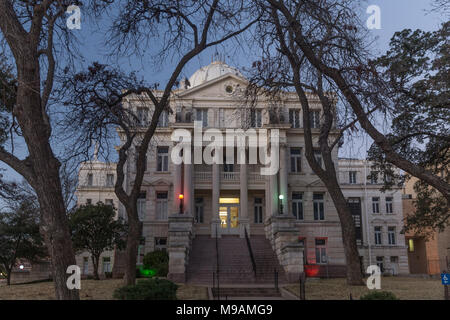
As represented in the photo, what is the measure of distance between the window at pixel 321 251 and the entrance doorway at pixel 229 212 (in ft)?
20.9

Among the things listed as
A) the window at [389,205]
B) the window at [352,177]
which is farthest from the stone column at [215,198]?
the window at [352,177]

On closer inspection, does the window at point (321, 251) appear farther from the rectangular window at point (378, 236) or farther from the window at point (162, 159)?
the rectangular window at point (378, 236)

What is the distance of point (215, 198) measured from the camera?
3228 cm

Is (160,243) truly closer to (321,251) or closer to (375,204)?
(321,251)

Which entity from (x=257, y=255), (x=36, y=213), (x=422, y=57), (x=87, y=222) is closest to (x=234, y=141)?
(x=257, y=255)

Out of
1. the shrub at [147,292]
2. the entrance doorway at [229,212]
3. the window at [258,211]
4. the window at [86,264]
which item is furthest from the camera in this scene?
the window at [86,264]

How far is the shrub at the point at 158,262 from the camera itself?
27.1 meters

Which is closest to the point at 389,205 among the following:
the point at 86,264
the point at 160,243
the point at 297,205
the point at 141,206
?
the point at 297,205

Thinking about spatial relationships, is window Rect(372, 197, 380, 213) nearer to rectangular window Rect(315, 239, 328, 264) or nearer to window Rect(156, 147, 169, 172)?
rectangular window Rect(315, 239, 328, 264)

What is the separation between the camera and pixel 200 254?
26516mm

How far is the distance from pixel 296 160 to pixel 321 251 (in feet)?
23.7

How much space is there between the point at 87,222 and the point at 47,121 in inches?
766

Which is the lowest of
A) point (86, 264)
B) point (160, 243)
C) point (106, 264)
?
point (106, 264)

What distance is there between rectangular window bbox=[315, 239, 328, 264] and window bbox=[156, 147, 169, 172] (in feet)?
42.6
